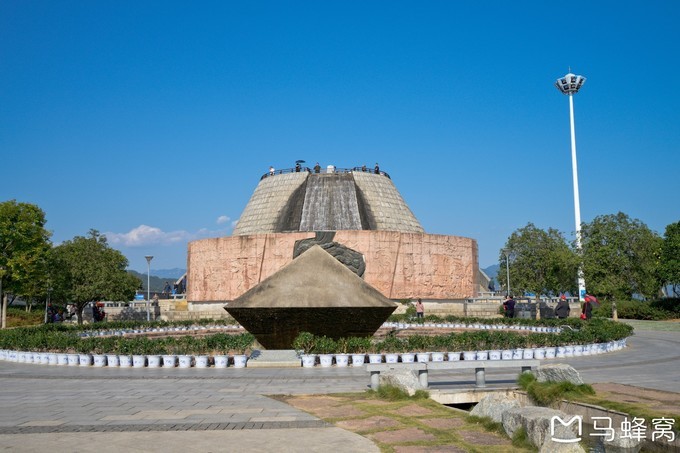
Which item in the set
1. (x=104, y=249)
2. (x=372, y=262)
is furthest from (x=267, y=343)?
(x=104, y=249)

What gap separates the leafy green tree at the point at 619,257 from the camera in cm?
4362

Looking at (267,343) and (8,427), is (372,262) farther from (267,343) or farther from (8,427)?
(8,427)

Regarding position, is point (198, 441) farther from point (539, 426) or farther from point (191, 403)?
point (539, 426)

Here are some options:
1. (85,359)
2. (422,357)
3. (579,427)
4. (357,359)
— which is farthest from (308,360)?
(579,427)

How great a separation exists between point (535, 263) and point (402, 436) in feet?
172

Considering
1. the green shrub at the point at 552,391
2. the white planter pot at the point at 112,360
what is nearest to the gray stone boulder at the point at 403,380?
the green shrub at the point at 552,391

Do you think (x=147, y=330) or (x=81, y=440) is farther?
(x=147, y=330)

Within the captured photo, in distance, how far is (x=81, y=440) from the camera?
6.98 metres

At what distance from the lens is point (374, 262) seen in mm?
38812

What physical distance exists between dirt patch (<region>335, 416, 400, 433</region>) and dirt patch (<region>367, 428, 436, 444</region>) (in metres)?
0.27

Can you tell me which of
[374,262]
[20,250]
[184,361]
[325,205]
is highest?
[325,205]

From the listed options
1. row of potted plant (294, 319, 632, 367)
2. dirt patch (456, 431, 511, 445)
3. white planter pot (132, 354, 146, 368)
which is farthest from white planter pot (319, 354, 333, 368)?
dirt patch (456, 431, 511, 445)

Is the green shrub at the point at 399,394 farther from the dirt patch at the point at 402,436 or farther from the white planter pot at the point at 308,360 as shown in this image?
the white planter pot at the point at 308,360

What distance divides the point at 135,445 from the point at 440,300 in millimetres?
35063
